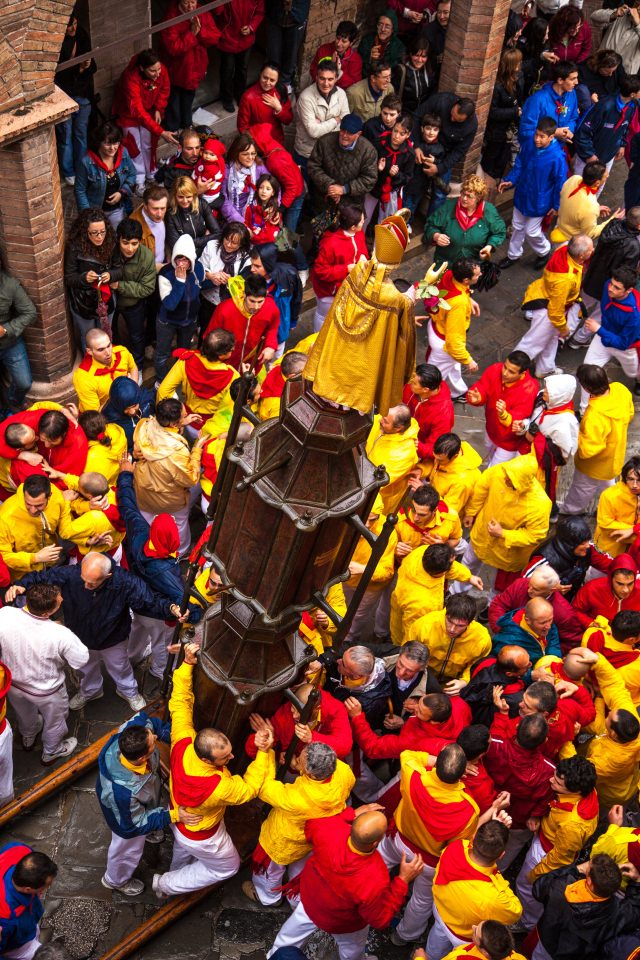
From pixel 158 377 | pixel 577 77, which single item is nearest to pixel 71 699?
pixel 158 377

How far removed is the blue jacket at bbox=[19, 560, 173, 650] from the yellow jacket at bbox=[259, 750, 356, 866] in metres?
1.60

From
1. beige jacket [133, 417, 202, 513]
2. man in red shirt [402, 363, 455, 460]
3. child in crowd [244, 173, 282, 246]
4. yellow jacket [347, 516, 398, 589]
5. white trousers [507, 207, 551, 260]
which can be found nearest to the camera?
→ beige jacket [133, 417, 202, 513]

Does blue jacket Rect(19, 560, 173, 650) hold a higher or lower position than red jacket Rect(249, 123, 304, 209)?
lower

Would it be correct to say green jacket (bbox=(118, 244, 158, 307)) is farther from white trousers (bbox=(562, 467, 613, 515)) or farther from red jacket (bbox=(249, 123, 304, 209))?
white trousers (bbox=(562, 467, 613, 515))

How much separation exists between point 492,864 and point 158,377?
5.90m

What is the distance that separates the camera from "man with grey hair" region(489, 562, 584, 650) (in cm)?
917

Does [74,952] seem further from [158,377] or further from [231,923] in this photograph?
[158,377]

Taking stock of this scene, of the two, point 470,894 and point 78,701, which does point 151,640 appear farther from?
point 470,894

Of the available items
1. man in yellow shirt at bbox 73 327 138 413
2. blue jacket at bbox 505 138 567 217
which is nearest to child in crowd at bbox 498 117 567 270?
blue jacket at bbox 505 138 567 217

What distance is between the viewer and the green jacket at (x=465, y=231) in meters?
12.5

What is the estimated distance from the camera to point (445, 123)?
13.4 m

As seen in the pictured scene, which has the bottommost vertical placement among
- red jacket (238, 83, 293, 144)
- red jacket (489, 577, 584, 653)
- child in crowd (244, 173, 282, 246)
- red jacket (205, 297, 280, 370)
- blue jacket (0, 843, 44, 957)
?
blue jacket (0, 843, 44, 957)

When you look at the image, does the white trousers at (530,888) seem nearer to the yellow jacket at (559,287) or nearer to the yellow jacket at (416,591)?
the yellow jacket at (416,591)

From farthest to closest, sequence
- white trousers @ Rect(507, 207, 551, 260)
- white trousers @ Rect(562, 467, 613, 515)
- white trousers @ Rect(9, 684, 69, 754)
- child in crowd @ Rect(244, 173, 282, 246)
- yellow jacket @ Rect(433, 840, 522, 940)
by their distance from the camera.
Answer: white trousers @ Rect(507, 207, 551, 260), child in crowd @ Rect(244, 173, 282, 246), white trousers @ Rect(562, 467, 613, 515), white trousers @ Rect(9, 684, 69, 754), yellow jacket @ Rect(433, 840, 522, 940)
